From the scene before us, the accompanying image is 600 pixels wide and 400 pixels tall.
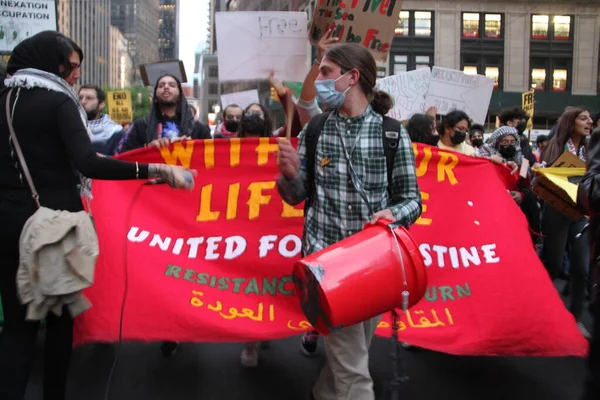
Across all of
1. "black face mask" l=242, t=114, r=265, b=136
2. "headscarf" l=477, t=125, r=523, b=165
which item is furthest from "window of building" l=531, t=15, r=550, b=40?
"black face mask" l=242, t=114, r=265, b=136

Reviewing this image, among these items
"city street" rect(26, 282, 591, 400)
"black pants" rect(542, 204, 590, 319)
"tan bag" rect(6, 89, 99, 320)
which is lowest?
"city street" rect(26, 282, 591, 400)

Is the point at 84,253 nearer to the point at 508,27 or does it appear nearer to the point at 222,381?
the point at 222,381

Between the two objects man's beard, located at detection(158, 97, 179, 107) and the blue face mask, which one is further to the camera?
man's beard, located at detection(158, 97, 179, 107)

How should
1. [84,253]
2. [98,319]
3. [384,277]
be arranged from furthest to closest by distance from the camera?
[98,319] < [84,253] < [384,277]

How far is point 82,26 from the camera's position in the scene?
404ft

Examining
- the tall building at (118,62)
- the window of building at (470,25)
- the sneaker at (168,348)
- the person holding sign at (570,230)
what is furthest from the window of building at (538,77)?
the tall building at (118,62)

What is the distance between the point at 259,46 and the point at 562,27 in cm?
3712

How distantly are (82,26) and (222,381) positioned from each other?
131224mm

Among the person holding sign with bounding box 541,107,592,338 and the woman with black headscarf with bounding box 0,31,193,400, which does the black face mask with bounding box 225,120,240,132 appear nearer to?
the person holding sign with bounding box 541,107,592,338

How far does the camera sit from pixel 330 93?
300cm

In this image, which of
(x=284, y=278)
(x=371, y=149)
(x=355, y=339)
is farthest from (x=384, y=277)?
(x=284, y=278)

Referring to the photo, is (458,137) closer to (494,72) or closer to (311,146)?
(311,146)

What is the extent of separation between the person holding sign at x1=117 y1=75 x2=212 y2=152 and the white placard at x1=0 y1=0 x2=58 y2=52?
3.99 metres

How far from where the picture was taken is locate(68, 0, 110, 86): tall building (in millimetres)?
118438
